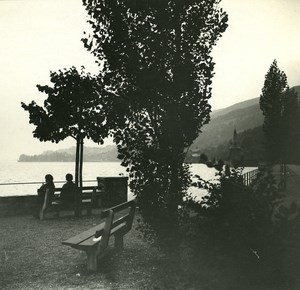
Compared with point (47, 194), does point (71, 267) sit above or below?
below

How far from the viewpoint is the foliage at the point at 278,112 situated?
21564 mm

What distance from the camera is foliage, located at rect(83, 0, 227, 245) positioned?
6152mm

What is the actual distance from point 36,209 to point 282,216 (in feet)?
30.3

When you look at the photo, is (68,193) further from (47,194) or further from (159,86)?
(159,86)

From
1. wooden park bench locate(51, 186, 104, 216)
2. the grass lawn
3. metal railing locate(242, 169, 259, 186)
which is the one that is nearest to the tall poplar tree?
metal railing locate(242, 169, 259, 186)

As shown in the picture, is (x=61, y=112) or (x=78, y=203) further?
(x=78, y=203)

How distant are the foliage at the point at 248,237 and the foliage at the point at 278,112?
55.1 feet

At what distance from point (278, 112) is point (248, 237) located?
19.1 m

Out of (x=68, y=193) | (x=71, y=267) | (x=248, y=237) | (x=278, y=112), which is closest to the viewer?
(x=248, y=237)

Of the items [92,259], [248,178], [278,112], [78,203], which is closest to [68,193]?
[78,203]

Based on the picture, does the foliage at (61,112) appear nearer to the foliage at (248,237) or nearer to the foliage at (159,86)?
the foliage at (159,86)

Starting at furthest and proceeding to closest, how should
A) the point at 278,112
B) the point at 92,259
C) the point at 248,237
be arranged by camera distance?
the point at 278,112, the point at 92,259, the point at 248,237

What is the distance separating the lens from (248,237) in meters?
4.58

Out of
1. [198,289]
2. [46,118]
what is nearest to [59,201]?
[46,118]
